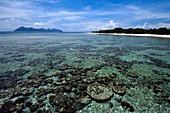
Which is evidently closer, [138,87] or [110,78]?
[138,87]

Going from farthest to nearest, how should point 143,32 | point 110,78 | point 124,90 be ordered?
point 143,32 < point 110,78 < point 124,90

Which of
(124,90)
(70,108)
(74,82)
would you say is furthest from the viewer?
(74,82)

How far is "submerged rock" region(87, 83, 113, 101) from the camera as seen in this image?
307 inches

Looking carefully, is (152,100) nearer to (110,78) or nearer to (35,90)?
(110,78)

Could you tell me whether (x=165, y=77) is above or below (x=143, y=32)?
below

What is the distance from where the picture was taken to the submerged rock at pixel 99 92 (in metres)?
7.80

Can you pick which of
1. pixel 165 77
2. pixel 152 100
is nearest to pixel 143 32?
pixel 165 77

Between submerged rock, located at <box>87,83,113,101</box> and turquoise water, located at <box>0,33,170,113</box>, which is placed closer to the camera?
turquoise water, located at <box>0,33,170,113</box>

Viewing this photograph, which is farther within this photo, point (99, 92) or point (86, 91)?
point (86, 91)

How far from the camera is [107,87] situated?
9102 mm

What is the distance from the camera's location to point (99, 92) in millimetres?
8375

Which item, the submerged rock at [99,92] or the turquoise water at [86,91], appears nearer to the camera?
the turquoise water at [86,91]

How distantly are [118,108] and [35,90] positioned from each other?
5.58 m

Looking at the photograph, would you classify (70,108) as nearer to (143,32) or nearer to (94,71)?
(94,71)
